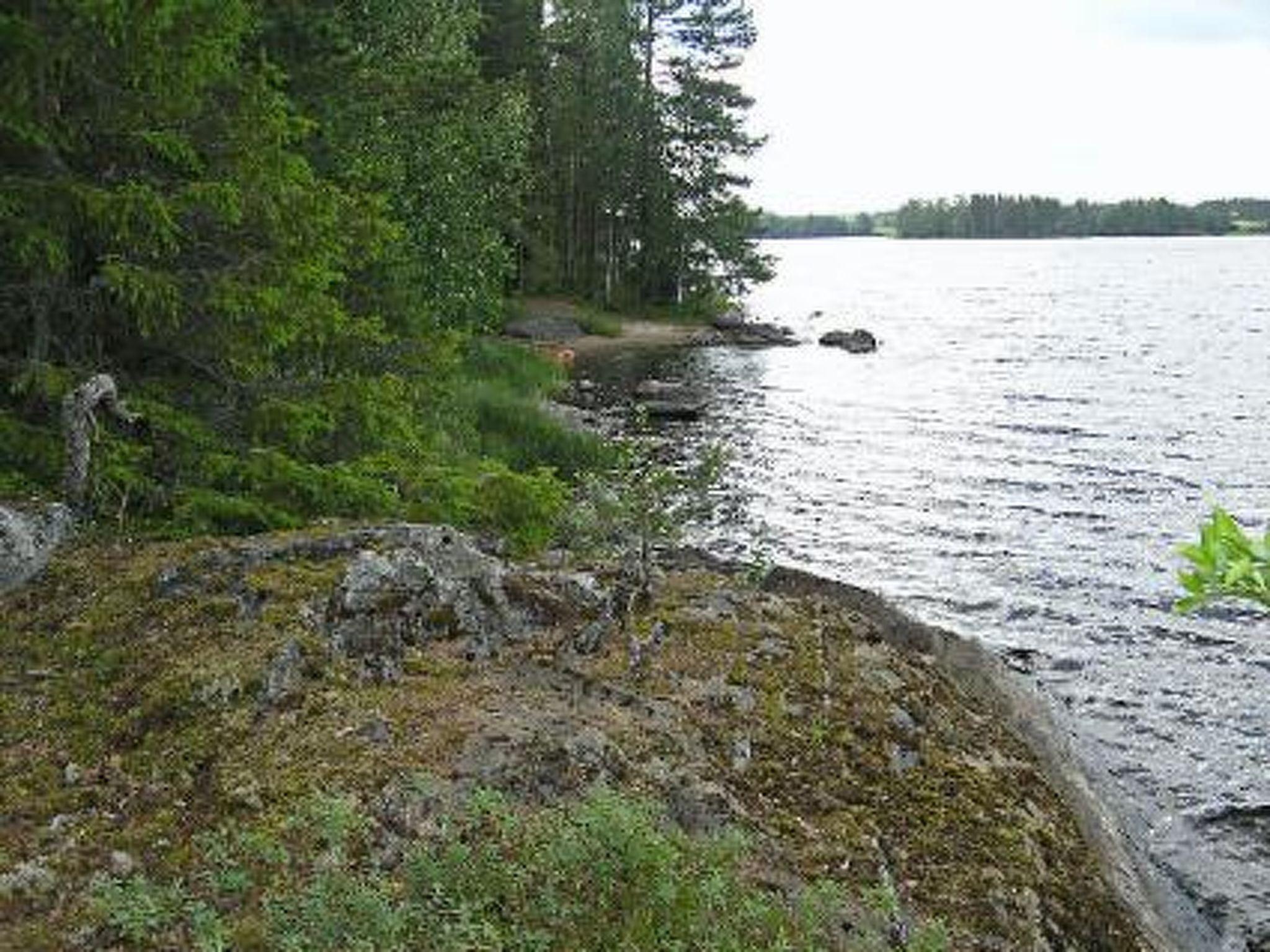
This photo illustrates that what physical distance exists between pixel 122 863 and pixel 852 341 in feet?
176

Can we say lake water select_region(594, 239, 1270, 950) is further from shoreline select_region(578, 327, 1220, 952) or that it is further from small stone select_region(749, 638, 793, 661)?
small stone select_region(749, 638, 793, 661)

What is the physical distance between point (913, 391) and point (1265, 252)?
15969 centimetres

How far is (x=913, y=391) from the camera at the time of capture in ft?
139

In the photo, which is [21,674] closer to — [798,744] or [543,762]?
[543,762]

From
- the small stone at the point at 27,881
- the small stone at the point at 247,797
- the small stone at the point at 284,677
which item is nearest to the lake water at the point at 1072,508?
the small stone at the point at 247,797

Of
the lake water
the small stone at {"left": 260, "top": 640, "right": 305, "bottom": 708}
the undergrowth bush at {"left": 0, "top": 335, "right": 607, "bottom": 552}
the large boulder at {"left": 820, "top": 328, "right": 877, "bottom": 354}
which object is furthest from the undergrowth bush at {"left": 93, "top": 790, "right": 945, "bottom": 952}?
the large boulder at {"left": 820, "top": 328, "right": 877, "bottom": 354}

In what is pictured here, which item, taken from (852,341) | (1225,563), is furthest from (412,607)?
(852,341)

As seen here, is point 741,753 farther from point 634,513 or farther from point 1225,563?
point 1225,563

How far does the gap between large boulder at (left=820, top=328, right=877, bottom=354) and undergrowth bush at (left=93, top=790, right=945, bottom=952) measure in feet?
168

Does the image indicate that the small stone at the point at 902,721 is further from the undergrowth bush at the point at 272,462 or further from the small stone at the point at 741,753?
the undergrowth bush at the point at 272,462

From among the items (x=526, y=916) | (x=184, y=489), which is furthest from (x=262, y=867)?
(x=184, y=489)

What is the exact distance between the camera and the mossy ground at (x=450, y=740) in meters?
6.03

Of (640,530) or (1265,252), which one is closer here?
(640,530)

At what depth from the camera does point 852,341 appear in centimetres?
5706
